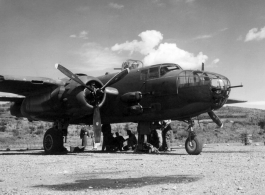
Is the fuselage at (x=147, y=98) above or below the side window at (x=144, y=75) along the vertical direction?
below

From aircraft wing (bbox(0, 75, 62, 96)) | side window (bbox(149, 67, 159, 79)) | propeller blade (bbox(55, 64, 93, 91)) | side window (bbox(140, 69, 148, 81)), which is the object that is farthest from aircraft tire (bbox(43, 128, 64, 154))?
side window (bbox(149, 67, 159, 79))

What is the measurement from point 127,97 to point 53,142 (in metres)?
4.48

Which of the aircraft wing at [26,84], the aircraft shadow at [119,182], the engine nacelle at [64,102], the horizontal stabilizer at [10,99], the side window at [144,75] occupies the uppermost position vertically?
the side window at [144,75]

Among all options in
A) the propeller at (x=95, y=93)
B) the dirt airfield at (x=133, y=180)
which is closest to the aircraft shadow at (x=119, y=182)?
the dirt airfield at (x=133, y=180)

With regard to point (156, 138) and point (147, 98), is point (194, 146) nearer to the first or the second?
point (147, 98)

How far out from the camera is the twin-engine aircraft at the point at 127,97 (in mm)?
15070

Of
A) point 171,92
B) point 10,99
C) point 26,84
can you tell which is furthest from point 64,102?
point 10,99

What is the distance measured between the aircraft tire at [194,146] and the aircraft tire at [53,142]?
660 centimetres

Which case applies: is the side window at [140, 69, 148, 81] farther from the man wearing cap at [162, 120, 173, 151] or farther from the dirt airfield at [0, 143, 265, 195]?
the dirt airfield at [0, 143, 265, 195]

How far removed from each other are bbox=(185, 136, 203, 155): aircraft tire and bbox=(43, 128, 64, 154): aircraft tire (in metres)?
6.60

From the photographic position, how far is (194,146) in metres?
15.1

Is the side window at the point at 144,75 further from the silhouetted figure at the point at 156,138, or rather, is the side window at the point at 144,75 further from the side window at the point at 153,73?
the silhouetted figure at the point at 156,138

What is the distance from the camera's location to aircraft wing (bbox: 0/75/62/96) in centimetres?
1630

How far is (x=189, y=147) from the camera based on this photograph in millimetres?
15281
